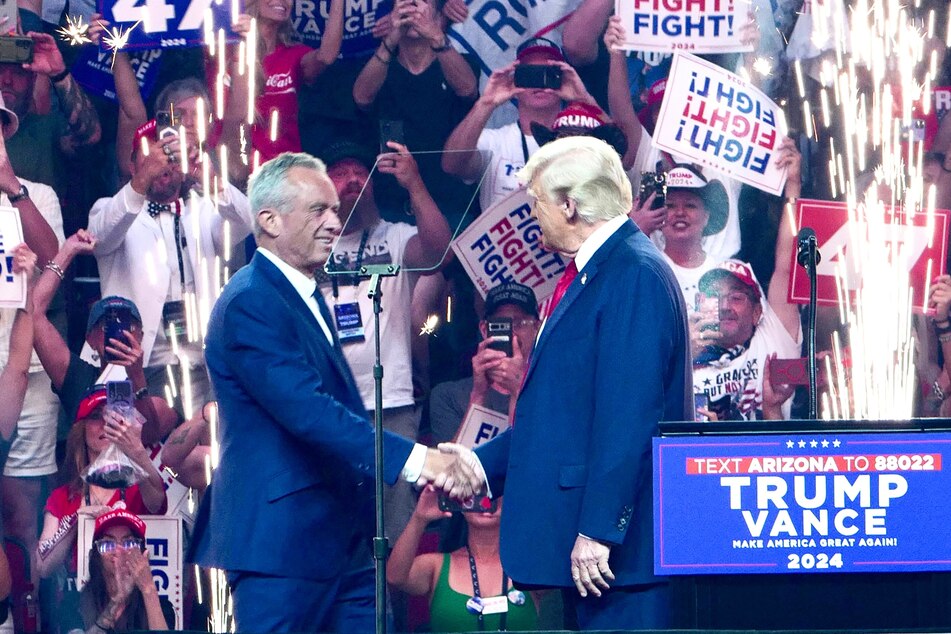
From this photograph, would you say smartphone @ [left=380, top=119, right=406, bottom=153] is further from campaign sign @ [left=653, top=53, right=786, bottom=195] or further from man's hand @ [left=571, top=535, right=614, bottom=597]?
man's hand @ [left=571, top=535, right=614, bottom=597]

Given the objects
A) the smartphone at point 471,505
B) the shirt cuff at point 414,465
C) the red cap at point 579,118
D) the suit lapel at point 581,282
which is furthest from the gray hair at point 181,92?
the suit lapel at point 581,282

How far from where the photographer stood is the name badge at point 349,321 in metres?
6.57

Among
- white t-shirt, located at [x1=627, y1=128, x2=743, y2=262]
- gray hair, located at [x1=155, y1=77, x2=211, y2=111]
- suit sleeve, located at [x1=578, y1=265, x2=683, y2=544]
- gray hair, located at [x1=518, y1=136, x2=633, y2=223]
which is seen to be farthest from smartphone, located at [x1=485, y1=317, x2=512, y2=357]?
suit sleeve, located at [x1=578, y1=265, x2=683, y2=544]

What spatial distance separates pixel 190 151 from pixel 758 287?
2.77m

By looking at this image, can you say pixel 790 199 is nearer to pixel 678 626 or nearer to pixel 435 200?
pixel 435 200

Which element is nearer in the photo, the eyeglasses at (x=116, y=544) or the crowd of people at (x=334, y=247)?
the eyeglasses at (x=116, y=544)

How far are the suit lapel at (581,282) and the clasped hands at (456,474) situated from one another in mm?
565

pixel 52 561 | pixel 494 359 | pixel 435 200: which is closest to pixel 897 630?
pixel 494 359

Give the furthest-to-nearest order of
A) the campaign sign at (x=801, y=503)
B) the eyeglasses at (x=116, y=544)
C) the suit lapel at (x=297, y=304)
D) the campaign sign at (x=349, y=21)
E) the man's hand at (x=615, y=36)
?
the campaign sign at (x=349, y=21), the man's hand at (x=615, y=36), the eyeglasses at (x=116, y=544), the suit lapel at (x=297, y=304), the campaign sign at (x=801, y=503)

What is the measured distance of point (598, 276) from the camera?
12.2ft

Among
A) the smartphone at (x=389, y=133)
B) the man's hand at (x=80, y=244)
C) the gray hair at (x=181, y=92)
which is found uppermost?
the gray hair at (x=181, y=92)

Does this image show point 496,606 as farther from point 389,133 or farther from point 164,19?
point 164,19

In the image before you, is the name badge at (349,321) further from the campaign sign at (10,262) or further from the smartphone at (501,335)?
the campaign sign at (10,262)

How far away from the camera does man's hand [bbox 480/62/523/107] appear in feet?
22.4
